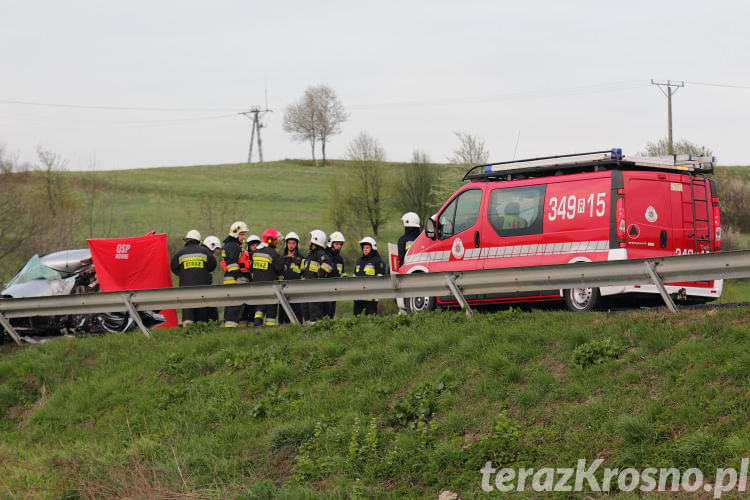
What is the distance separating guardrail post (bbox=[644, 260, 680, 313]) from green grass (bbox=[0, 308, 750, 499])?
0.14 m

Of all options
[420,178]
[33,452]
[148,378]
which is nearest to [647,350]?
[148,378]

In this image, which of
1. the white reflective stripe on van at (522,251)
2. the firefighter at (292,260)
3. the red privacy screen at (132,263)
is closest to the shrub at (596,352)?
the white reflective stripe on van at (522,251)

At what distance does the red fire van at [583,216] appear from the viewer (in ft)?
36.8

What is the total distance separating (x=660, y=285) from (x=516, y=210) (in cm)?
354

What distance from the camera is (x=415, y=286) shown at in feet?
35.6

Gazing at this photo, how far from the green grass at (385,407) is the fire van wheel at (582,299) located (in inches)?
53.2

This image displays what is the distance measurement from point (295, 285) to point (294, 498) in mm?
4471

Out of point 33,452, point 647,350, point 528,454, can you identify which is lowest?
point 33,452

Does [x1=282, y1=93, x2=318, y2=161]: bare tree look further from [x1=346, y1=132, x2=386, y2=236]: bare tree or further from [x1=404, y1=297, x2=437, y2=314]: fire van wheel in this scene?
[x1=404, y1=297, x2=437, y2=314]: fire van wheel

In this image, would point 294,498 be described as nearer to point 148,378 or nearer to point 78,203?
point 148,378

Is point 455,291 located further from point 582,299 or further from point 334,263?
point 334,263

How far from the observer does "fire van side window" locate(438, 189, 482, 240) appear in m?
13.0

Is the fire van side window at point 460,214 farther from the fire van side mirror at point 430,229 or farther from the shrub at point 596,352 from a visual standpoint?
the shrub at point 596,352

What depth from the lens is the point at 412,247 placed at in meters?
14.2
